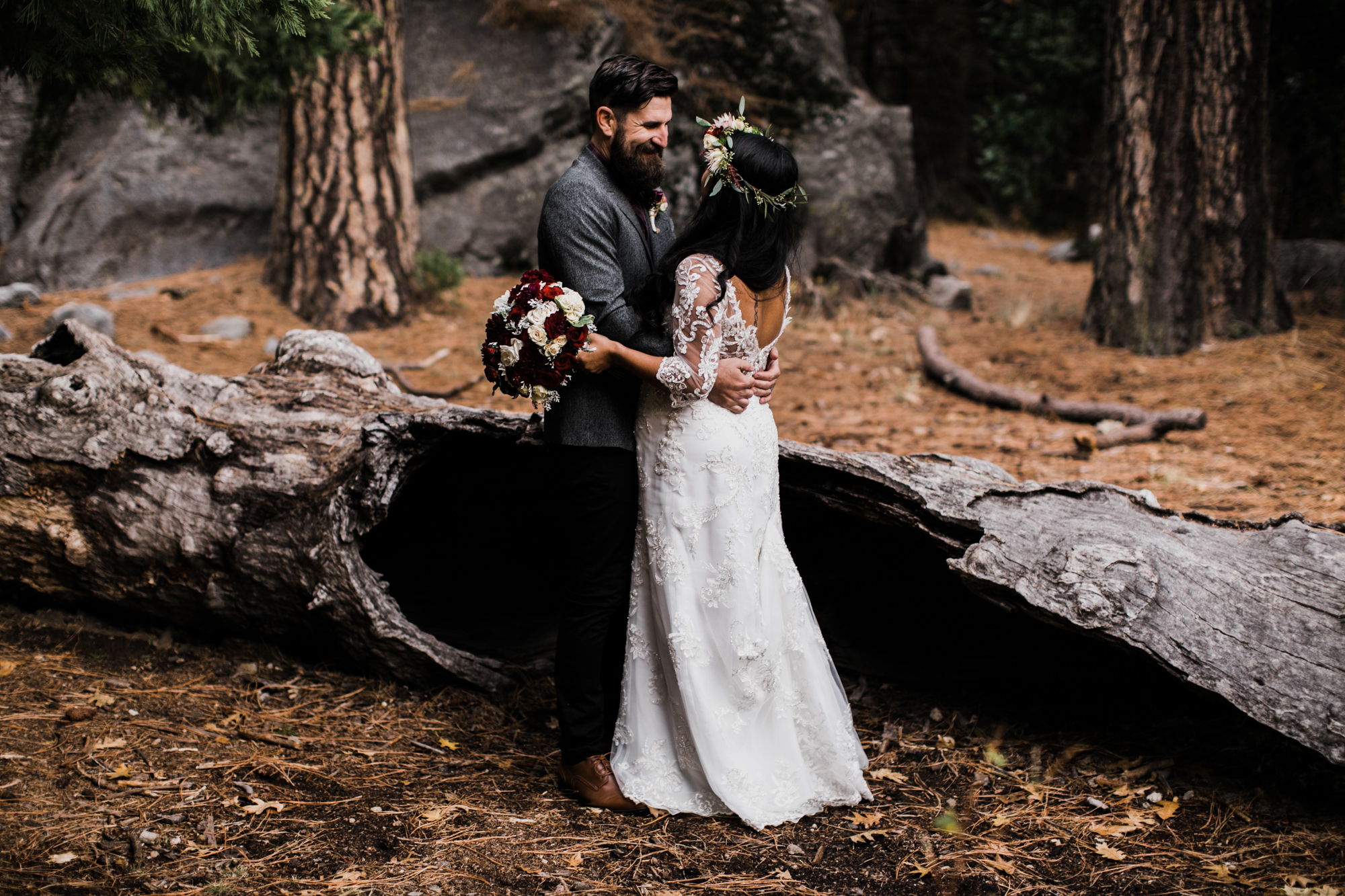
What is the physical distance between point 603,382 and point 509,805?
1543 millimetres

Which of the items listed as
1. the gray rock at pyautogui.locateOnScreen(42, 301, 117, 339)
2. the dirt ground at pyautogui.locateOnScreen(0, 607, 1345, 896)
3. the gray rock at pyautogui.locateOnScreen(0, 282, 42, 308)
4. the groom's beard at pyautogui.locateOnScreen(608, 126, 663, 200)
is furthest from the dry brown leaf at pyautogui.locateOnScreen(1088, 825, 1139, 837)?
the gray rock at pyautogui.locateOnScreen(0, 282, 42, 308)

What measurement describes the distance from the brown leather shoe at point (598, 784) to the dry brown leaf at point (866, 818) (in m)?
0.76

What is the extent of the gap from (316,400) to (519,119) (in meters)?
6.54

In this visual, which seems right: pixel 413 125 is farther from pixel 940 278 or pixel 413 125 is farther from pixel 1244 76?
pixel 1244 76

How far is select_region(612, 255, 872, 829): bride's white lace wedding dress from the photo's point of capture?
3334mm

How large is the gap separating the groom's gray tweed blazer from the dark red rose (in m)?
0.20

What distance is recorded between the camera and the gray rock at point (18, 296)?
8156 millimetres

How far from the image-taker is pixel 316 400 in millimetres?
4391

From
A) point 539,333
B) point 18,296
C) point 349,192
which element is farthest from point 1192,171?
point 18,296

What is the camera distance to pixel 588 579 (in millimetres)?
3414

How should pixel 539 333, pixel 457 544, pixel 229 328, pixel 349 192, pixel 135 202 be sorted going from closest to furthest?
1. pixel 539 333
2. pixel 457 544
3. pixel 229 328
4. pixel 349 192
5. pixel 135 202

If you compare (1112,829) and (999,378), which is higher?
(999,378)

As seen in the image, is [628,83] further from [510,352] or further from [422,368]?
[422,368]

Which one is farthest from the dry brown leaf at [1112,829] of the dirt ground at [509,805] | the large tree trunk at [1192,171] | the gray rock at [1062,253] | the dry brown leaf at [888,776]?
the gray rock at [1062,253]
